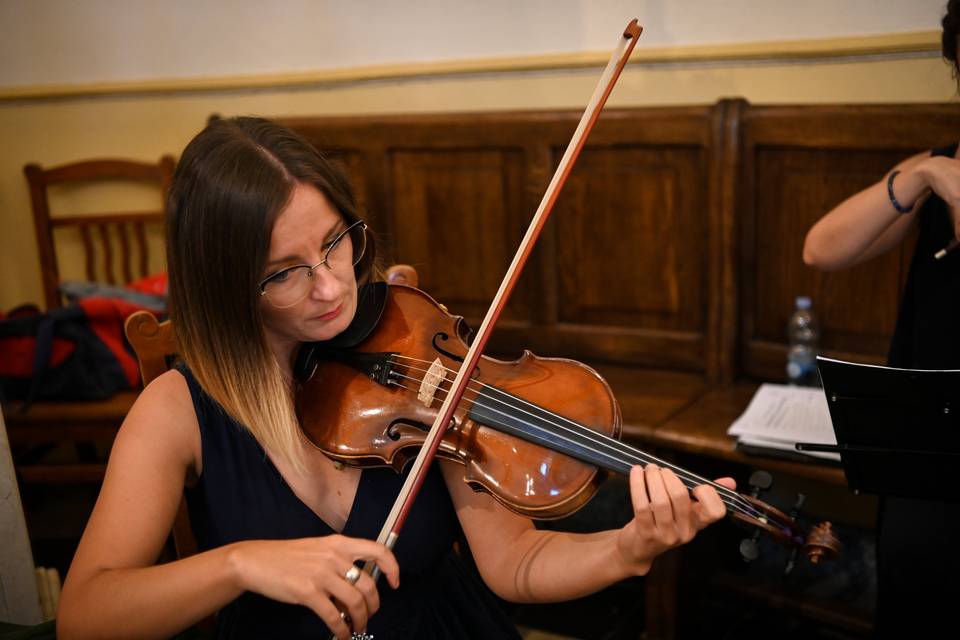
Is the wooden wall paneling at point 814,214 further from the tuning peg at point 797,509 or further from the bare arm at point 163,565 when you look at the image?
the bare arm at point 163,565

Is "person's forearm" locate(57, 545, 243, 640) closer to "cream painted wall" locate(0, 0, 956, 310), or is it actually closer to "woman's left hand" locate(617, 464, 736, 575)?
"woman's left hand" locate(617, 464, 736, 575)

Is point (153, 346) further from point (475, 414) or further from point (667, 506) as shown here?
point (667, 506)

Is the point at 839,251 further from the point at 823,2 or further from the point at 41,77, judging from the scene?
the point at 41,77

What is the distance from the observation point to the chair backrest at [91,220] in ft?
10.1

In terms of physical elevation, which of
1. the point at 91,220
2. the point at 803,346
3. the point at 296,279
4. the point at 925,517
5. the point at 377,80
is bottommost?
the point at 925,517

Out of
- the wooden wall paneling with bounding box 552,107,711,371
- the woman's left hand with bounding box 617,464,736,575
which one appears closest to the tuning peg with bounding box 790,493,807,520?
the woman's left hand with bounding box 617,464,736,575

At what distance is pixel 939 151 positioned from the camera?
1.71 metres

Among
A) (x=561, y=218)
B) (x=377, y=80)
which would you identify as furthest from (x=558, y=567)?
(x=377, y=80)

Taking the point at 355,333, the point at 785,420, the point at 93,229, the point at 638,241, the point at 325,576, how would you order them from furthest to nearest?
1. the point at 93,229
2. the point at 638,241
3. the point at 785,420
4. the point at 355,333
5. the point at 325,576

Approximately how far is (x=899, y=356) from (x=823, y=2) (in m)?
0.89

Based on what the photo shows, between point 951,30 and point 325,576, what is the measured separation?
1.33 m

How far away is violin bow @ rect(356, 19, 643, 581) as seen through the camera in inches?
38.9

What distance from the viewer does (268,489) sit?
1287 mm

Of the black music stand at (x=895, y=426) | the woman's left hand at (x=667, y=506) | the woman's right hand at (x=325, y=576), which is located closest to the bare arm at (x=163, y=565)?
the woman's right hand at (x=325, y=576)
